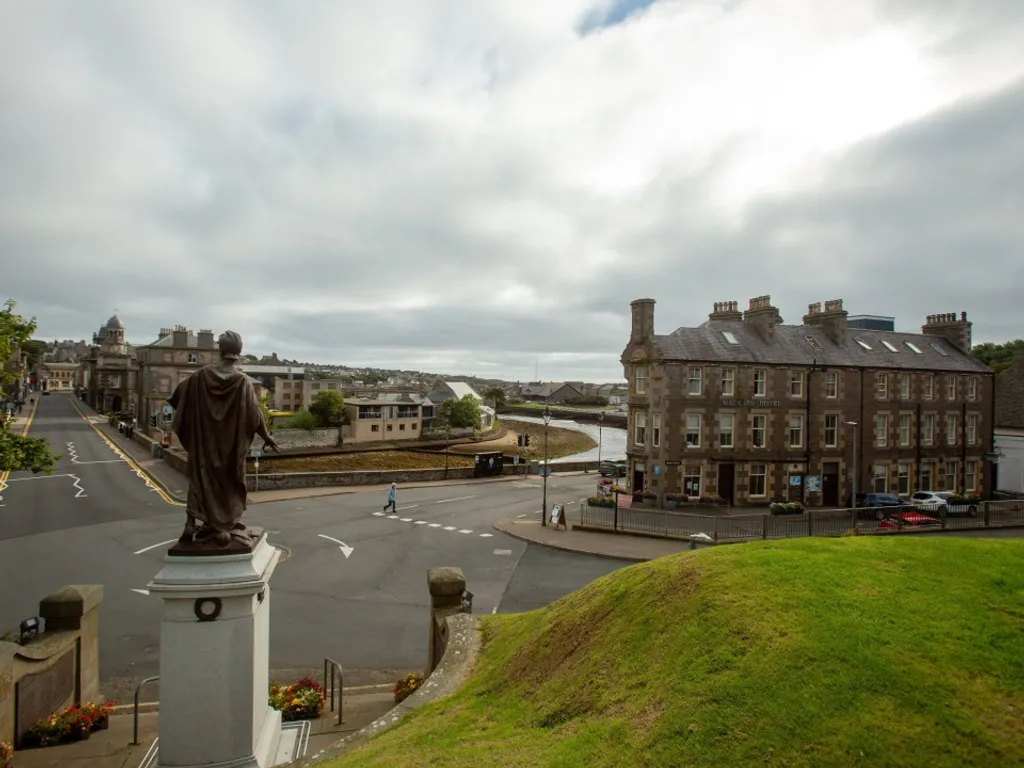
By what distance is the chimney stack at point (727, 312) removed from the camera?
3494 cm

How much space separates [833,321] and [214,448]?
36.4 m

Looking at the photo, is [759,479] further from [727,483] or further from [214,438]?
[214,438]

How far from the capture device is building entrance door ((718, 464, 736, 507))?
3144 cm

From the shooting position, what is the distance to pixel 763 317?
1320 inches

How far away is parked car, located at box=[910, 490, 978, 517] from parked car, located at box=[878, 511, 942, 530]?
2074mm

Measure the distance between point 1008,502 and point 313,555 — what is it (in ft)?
108

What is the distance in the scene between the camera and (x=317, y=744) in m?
8.47

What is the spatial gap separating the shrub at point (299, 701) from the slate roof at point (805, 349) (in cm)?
2497

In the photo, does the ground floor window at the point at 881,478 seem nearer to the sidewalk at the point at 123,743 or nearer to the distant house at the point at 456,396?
the sidewalk at the point at 123,743

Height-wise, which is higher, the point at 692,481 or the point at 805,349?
the point at 805,349

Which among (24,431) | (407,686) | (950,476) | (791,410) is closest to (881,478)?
(950,476)

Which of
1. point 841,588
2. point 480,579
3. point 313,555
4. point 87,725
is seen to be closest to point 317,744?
point 87,725

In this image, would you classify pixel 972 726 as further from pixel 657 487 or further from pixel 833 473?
pixel 833 473

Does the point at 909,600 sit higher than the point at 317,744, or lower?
higher
